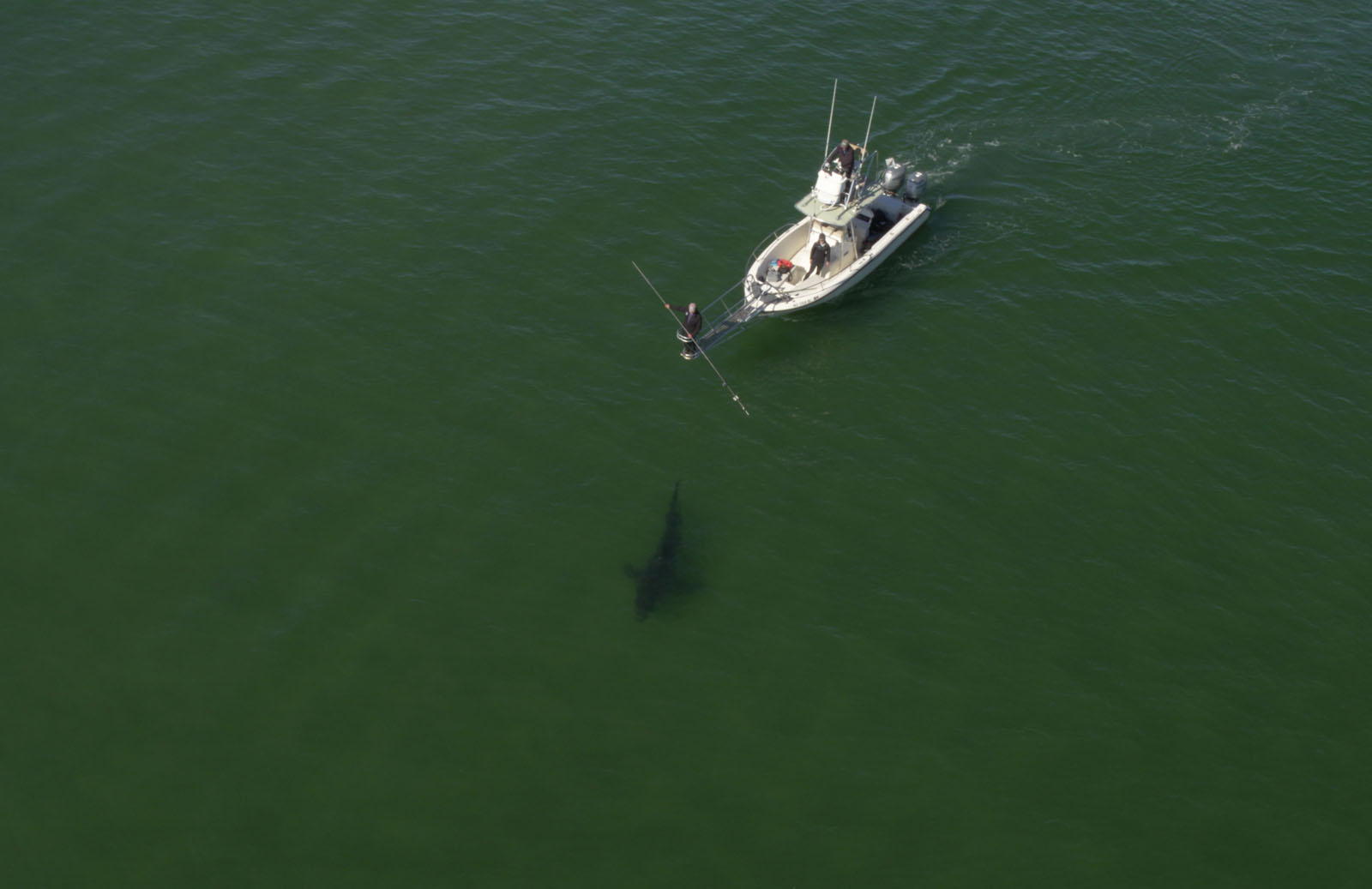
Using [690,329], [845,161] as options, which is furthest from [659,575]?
[845,161]

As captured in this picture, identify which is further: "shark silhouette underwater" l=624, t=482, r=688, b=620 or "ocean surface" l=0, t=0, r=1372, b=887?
"shark silhouette underwater" l=624, t=482, r=688, b=620

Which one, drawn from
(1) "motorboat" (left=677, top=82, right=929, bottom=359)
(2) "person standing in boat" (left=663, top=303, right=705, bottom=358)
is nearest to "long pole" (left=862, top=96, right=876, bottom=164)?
(1) "motorboat" (left=677, top=82, right=929, bottom=359)

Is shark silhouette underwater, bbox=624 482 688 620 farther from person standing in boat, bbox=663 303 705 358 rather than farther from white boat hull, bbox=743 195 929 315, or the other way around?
white boat hull, bbox=743 195 929 315

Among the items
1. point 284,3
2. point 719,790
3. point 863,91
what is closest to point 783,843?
point 719,790

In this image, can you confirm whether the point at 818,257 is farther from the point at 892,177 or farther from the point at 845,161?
the point at 892,177

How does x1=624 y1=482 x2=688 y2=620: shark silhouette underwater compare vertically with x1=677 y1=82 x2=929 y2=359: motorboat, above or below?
below

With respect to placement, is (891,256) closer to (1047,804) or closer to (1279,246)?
(1279,246)

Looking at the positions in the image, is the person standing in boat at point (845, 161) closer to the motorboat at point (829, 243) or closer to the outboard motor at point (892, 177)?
the motorboat at point (829, 243)

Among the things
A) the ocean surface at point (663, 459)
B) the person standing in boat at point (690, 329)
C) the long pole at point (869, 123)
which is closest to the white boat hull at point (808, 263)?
the ocean surface at point (663, 459)
